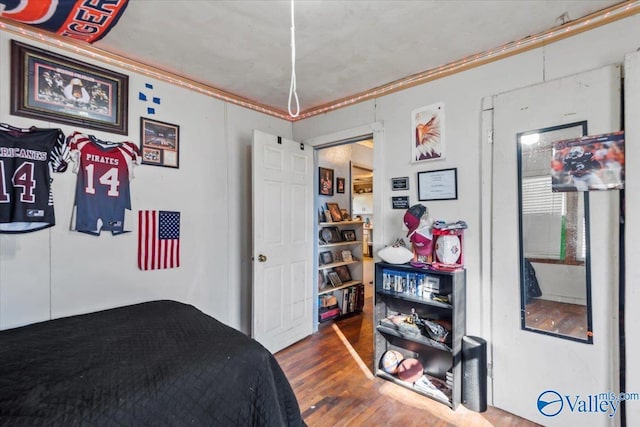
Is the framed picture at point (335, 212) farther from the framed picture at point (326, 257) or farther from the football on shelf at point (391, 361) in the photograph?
the football on shelf at point (391, 361)

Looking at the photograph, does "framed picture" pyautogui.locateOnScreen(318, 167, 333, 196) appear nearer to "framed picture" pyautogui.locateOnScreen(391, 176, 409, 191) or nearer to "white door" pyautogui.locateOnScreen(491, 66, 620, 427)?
"framed picture" pyautogui.locateOnScreen(391, 176, 409, 191)

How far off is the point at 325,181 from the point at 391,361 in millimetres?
2192

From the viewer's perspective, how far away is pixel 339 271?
407cm

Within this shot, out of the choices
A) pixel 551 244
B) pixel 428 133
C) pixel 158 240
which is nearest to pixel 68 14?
pixel 158 240

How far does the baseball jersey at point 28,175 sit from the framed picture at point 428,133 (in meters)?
2.60

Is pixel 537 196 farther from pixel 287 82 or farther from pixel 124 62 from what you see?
pixel 124 62

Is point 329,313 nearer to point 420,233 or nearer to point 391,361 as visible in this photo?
point 391,361

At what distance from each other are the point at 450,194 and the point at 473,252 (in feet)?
1.54

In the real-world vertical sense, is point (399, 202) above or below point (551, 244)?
above

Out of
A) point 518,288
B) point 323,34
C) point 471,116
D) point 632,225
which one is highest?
point 323,34

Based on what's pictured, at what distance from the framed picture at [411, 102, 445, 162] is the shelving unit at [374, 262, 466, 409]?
3.04ft

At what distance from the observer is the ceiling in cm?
171

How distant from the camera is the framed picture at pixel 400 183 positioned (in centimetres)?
258

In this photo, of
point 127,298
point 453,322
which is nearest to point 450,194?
point 453,322
